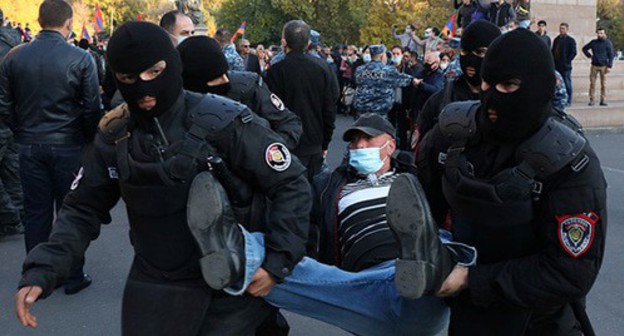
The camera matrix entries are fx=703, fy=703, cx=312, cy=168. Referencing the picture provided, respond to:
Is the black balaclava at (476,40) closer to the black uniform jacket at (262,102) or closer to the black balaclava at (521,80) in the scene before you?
the black uniform jacket at (262,102)

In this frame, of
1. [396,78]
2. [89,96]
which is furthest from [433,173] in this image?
[396,78]

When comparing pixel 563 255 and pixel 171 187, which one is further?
pixel 171 187

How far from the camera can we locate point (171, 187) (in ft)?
7.77

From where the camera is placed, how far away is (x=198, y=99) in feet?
8.37

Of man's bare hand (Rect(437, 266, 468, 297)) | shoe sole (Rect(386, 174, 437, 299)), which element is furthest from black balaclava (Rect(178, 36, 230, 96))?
man's bare hand (Rect(437, 266, 468, 297))

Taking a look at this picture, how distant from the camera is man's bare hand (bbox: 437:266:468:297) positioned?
7.20 ft

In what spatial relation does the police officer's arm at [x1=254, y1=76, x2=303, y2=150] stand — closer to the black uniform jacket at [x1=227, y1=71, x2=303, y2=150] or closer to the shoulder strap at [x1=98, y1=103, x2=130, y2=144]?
the black uniform jacket at [x1=227, y1=71, x2=303, y2=150]

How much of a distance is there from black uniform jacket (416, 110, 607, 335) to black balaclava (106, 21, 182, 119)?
1033 mm

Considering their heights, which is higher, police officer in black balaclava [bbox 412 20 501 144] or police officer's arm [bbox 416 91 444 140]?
police officer in black balaclava [bbox 412 20 501 144]

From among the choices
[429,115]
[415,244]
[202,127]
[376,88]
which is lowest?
[376,88]

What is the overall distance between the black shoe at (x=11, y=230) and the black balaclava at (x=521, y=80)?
227 inches

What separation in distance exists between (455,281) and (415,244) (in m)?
0.23

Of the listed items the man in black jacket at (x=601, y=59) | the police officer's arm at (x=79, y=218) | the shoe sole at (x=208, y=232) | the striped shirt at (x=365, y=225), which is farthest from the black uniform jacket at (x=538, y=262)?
the man in black jacket at (x=601, y=59)

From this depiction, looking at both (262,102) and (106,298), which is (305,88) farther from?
(106,298)
